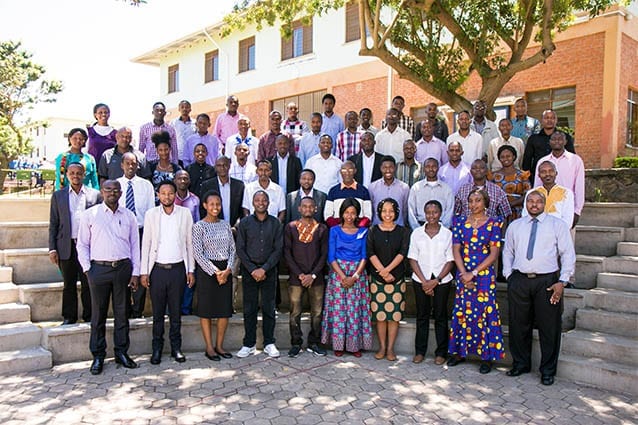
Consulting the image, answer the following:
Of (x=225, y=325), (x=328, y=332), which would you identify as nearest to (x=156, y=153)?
(x=225, y=325)

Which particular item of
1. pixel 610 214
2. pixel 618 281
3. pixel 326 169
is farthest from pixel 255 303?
pixel 610 214

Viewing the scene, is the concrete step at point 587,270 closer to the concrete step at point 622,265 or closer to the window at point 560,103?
the concrete step at point 622,265

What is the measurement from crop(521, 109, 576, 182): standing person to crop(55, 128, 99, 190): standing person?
225 inches

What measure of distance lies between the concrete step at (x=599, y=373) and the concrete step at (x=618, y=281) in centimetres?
135

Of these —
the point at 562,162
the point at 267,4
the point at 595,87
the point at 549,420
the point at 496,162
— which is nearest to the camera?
the point at 549,420

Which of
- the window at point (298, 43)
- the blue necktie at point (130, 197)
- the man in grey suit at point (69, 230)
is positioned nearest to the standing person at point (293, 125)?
the blue necktie at point (130, 197)

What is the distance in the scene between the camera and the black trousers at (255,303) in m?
6.46

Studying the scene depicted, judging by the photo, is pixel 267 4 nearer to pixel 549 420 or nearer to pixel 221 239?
pixel 221 239

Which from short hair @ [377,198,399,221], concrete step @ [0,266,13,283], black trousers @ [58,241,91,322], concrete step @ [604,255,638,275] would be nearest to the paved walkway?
black trousers @ [58,241,91,322]

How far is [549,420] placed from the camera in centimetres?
472

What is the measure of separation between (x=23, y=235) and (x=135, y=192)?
241 cm

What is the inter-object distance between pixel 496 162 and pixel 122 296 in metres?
5.13

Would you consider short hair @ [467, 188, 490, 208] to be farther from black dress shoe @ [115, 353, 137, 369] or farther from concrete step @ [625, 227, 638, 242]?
black dress shoe @ [115, 353, 137, 369]

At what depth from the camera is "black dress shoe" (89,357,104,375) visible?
570 centimetres
